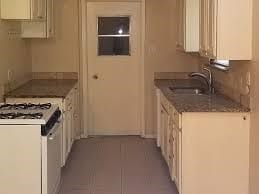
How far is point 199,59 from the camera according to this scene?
6.97 meters

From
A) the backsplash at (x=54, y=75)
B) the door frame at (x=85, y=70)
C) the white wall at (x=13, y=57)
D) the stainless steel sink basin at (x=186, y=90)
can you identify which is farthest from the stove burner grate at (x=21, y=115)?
the door frame at (x=85, y=70)

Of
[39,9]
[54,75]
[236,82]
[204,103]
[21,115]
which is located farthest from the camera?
[54,75]

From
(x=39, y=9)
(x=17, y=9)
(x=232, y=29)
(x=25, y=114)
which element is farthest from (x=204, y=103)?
(x=39, y=9)

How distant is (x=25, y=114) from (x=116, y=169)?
1884mm

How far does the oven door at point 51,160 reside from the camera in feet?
11.9

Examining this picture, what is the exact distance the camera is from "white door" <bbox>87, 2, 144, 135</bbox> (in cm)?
724

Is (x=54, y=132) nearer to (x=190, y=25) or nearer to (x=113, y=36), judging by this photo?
(x=190, y=25)

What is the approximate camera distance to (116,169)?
5.50 meters

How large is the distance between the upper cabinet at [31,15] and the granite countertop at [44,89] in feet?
2.15

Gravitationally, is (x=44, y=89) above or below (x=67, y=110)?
above

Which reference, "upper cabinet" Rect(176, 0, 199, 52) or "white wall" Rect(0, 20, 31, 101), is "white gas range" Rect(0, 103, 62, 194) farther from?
"upper cabinet" Rect(176, 0, 199, 52)

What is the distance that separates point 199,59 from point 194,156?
10.1 ft

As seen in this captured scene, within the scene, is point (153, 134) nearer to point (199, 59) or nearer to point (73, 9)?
point (199, 59)

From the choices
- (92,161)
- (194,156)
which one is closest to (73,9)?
(92,161)
